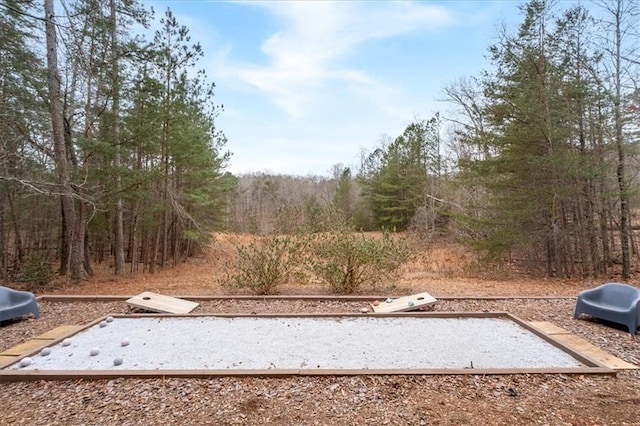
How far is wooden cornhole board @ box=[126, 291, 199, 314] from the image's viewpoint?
14.7 feet

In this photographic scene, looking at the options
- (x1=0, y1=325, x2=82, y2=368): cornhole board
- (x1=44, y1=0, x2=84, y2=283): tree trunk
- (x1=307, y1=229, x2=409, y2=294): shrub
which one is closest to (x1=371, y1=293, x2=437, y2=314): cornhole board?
(x1=307, y1=229, x2=409, y2=294): shrub

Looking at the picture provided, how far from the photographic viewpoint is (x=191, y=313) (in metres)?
4.51

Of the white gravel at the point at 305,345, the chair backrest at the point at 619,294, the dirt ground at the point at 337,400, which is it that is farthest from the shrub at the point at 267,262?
the chair backrest at the point at 619,294

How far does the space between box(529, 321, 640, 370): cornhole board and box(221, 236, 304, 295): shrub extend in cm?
344

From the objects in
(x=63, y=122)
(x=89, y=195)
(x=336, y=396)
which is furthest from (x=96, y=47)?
(x=336, y=396)

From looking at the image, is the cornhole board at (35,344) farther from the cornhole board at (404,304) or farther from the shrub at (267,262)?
the cornhole board at (404,304)

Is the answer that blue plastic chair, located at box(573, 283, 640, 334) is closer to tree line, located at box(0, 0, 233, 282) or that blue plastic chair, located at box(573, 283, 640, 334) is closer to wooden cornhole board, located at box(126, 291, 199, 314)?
wooden cornhole board, located at box(126, 291, 199, 314)

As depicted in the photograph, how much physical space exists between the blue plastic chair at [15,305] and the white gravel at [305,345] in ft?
3.53

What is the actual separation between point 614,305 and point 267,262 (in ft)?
14.9

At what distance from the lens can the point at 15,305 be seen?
4203 mm

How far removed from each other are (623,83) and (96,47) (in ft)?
34.3

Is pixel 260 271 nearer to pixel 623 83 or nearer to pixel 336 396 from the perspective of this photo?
pixel 336 396

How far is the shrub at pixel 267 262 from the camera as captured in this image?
5.69 m

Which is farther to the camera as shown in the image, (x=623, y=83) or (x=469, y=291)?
(x=623, y=83)
